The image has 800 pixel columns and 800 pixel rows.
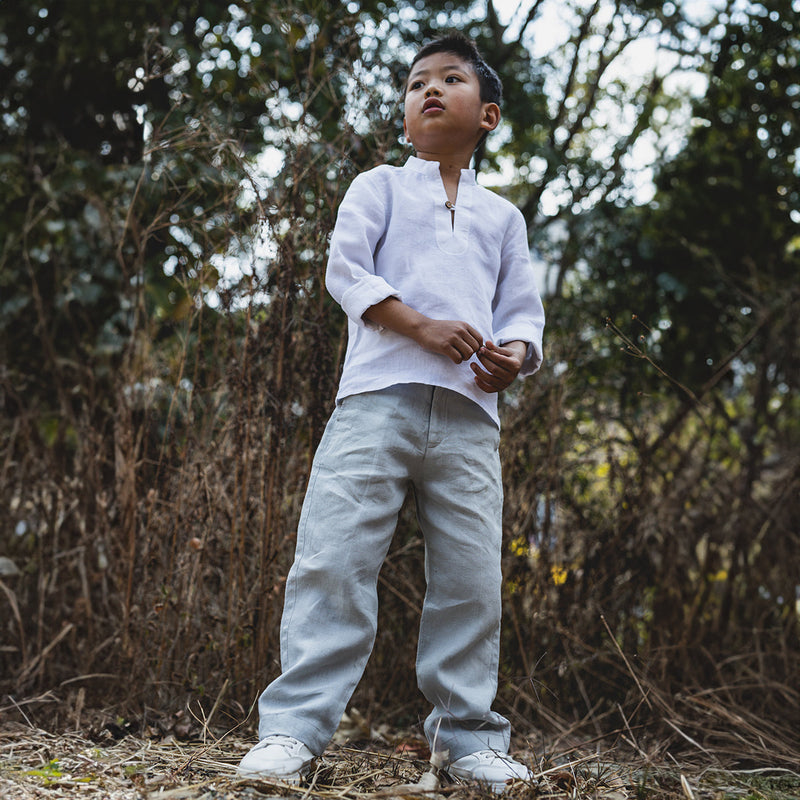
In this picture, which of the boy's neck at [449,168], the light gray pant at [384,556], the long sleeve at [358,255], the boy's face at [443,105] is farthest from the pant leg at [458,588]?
the boy's face at [443,105]

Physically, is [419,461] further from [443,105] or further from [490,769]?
[443,105]

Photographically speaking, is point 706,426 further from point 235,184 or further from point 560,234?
point 235,184

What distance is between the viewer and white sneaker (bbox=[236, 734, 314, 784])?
1.55 m

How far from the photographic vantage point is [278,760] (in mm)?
1562

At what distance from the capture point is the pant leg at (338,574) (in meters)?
1.67

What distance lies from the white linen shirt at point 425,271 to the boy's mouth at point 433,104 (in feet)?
0.40

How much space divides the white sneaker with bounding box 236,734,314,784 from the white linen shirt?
0.74 m

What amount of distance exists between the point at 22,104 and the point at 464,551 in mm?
2865

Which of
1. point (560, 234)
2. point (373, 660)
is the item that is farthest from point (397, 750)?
point (560, 234)

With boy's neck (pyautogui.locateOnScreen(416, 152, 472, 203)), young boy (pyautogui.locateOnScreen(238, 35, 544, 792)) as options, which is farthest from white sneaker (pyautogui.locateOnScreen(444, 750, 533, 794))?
boy's neck (pyautogui.locateOnScreen(416, 152, 472, 203))

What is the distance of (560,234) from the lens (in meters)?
3.67

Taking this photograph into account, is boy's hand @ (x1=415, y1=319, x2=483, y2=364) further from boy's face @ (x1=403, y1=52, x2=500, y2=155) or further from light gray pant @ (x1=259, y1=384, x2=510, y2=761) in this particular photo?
boy's face @ (x1=403, y1=52, x2=500, y2=155)

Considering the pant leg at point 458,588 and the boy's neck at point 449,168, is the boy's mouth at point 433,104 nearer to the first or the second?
the boy's neck at point 449,168

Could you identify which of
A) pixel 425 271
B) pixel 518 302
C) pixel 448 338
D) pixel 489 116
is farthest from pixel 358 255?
pixel 489 116
